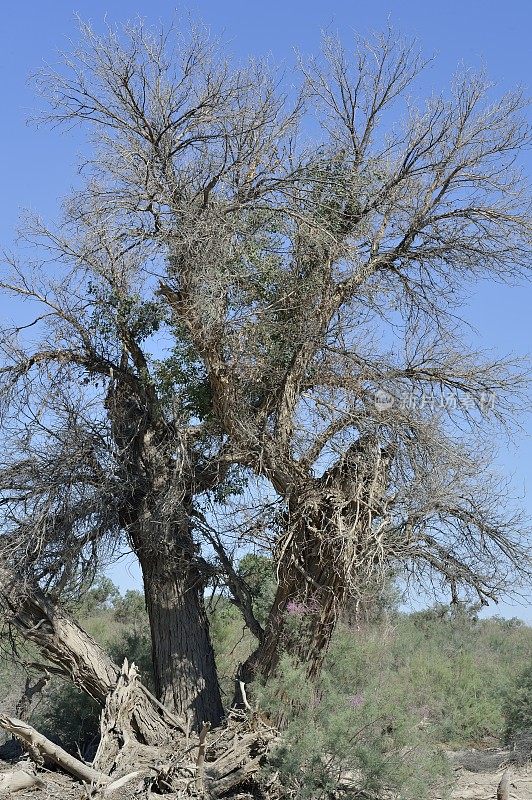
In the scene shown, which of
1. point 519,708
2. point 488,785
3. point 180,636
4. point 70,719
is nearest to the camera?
point 488,785

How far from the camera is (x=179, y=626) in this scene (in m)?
13.7

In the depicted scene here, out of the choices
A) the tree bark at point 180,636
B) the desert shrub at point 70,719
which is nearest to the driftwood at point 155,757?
the tree bark at point 180,636

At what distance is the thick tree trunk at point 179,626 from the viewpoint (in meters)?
13.5

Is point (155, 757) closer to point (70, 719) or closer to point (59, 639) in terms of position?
point (59, 639)

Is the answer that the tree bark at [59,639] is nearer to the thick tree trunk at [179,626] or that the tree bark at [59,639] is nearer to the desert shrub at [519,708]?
the thick tree trunk at [179,626]

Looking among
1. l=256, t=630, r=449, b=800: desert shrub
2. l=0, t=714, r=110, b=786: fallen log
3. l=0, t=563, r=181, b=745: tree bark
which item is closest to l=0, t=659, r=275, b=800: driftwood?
l=0, t=714, r=110, b=786: fallen log

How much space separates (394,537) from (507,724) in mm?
6139

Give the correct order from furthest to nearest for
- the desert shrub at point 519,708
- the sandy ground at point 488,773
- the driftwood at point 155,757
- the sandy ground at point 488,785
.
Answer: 1. the desert shrub at point 519,708
2. the sandy ground at point 488,773
3. the sandy ground at point 488,785
4. the driftwood at point 155,757

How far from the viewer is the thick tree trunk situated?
13.5 meters

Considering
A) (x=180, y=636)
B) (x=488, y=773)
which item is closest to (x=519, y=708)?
(x=488, y=773)

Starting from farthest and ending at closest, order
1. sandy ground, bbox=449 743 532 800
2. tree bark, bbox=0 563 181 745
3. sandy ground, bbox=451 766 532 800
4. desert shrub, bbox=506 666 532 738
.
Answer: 1. desert shrub, bbox=506 666 532 738
2. tree bark, bbox=0 563 181 745
3. sandy ground, bbox=449 743 532 800
4. sandy ground, bbox=451 766 532 800

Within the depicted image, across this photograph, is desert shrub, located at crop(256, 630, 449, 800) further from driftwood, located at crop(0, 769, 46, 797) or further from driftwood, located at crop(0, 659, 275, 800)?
driftwood, located at crop(0, 769, 46, 797)

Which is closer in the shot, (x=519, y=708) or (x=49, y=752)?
(x=49, y=752)

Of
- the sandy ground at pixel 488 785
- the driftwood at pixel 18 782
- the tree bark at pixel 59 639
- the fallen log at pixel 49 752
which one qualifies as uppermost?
the tree bark at pixel 59 639
